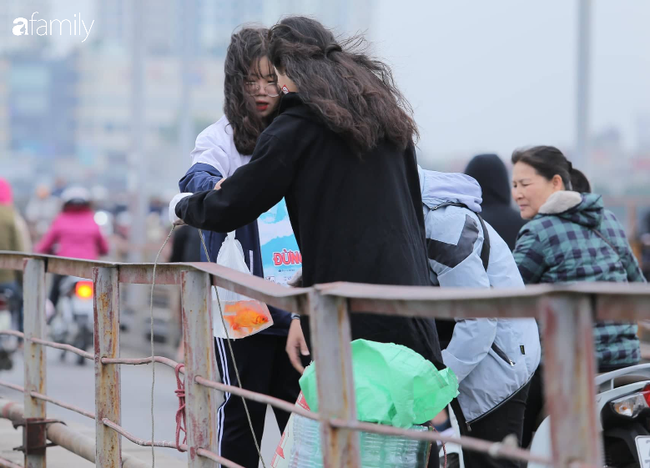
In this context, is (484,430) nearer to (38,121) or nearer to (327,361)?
(327,361)

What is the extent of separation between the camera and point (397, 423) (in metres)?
2.53

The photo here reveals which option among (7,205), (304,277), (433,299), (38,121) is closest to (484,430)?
(304,277)

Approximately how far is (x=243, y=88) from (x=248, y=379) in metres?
1.00

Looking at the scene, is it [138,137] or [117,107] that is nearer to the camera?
[138,137]

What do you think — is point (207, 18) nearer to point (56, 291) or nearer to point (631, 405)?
point (56, 291)

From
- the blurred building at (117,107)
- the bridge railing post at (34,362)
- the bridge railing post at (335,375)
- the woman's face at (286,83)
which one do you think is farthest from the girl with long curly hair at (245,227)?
the blurred building at (117,107)

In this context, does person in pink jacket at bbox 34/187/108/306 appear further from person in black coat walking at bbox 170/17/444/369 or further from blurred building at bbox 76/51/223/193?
blurred building at bbox 76/51/223/193

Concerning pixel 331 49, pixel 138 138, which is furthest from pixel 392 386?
pixel 138 138

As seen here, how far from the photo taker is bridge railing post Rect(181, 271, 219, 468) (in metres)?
3.00

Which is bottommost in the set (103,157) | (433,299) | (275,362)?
(275,362)

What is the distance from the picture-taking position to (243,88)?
147 inches

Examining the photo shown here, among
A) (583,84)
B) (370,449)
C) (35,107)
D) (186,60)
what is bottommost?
(370,449)

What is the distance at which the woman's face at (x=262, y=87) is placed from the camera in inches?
146

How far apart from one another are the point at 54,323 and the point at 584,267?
8.23 meters
